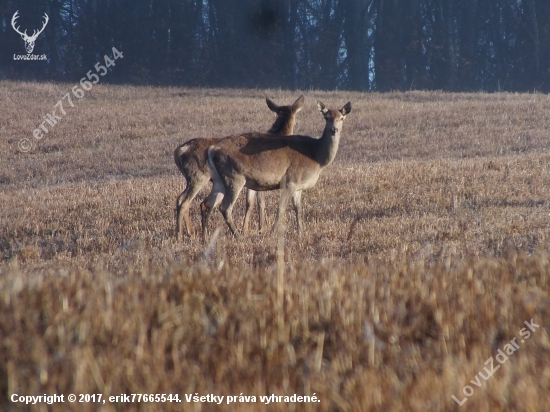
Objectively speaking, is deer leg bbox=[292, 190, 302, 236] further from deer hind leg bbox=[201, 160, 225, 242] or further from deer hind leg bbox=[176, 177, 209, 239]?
deer hind leg bbox=[176, 177, 209, 239]

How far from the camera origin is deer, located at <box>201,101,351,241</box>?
32.1 ft

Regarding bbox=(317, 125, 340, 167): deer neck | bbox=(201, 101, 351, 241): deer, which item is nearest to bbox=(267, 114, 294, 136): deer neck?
bbox=(201, 101, 351, 241): deer

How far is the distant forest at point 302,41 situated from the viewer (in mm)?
46875

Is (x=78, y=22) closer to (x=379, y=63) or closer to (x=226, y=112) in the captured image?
(x=379, y=63)

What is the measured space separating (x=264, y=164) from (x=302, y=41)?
40988 mm

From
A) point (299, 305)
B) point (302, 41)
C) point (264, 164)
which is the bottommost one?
point (299, 305)

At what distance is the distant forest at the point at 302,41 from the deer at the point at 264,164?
3654 cm

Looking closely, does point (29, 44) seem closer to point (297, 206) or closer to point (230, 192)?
point (230, 192)

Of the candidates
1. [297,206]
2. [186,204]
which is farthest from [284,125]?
[186,204]

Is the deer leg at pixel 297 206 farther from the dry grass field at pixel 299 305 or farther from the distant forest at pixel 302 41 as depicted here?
the distant forest at pixel 302 41

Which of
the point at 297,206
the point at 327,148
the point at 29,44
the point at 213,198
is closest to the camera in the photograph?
the point at 297,206

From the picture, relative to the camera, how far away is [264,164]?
32.2ft

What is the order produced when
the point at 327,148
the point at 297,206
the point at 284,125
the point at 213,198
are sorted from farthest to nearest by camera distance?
the point at 284,125 < the point at 327,148 < the point at 213,198 < the point at 297,206

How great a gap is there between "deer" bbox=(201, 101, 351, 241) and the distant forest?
120ft
